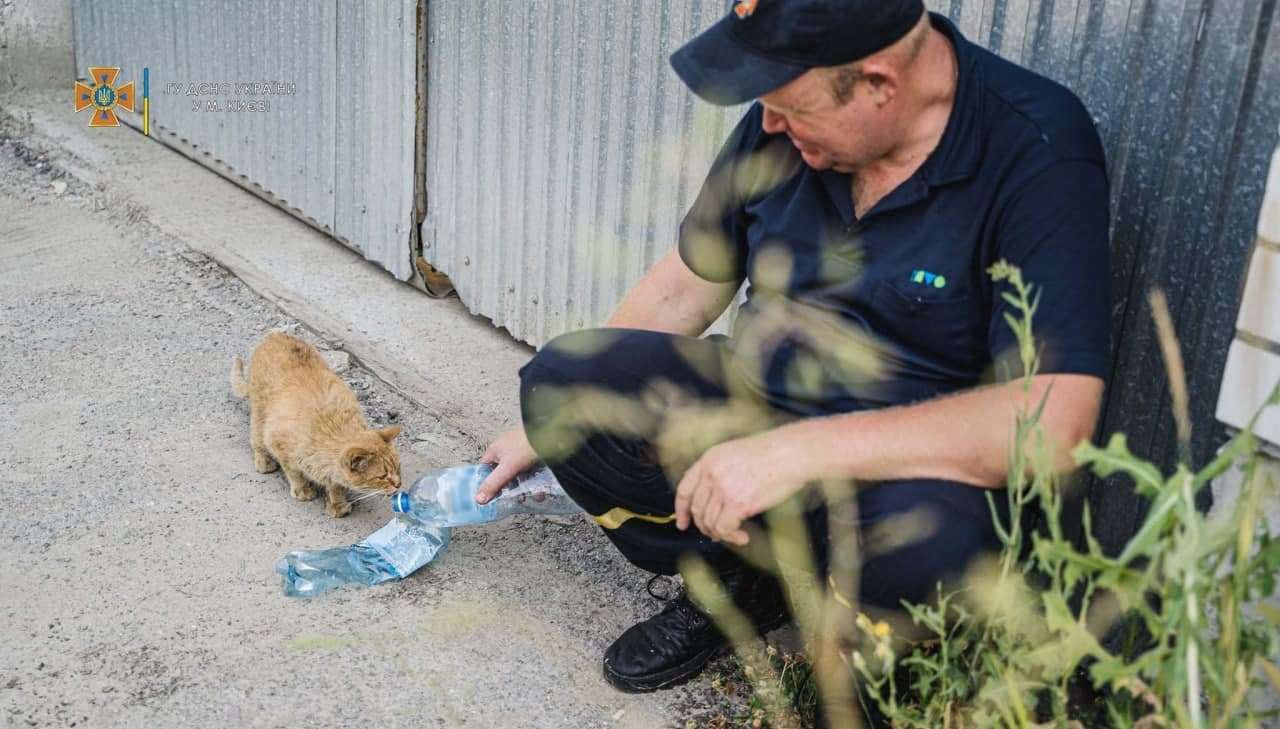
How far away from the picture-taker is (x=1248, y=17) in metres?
2.41

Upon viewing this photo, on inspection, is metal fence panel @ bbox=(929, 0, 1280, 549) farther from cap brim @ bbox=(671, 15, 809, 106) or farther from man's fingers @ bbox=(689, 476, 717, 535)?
man's fingers @ bbox=(689, 476, 717, 535)

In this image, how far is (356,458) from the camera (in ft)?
12.0

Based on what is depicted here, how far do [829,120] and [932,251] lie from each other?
1.08ft

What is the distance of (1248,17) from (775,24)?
0.90 meters

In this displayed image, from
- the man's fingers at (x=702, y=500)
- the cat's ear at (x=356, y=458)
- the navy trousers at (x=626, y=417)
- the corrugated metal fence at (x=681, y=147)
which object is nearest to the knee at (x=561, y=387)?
the navy trousers at (x=626, y=417)

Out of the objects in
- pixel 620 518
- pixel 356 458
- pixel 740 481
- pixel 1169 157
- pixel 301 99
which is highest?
pixel 1169 157

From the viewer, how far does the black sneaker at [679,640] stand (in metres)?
3.02

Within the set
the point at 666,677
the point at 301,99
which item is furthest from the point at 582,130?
the point at 301,99

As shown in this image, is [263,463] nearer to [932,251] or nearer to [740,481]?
[740,481]

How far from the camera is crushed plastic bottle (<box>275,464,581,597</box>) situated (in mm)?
3426

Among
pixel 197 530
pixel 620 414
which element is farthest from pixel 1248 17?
pixel 197 530

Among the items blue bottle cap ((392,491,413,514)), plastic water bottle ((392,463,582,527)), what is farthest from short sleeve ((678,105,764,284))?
blue bottle cap ((392,491,413,514))

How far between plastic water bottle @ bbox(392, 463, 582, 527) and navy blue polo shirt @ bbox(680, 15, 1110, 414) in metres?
0.91

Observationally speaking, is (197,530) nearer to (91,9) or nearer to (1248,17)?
(1248,17)
